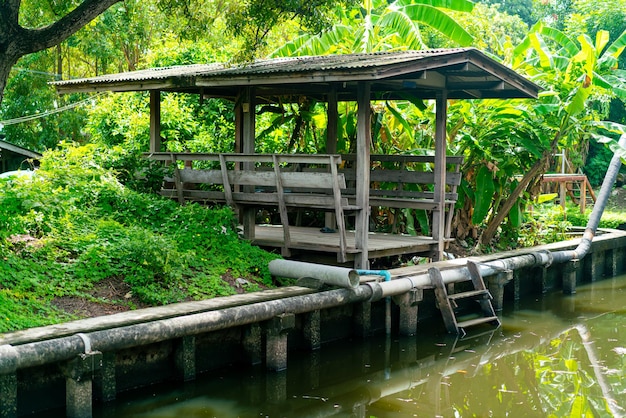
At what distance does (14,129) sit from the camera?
34.2m

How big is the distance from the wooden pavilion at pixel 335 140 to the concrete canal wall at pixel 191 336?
36.9 inches

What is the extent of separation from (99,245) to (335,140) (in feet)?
18.0

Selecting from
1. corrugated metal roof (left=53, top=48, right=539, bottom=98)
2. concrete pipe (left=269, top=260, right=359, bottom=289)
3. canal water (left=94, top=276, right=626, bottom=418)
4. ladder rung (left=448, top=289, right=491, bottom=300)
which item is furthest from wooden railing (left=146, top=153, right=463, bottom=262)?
canal water (left=94, top=276, right=626, bottom=418)

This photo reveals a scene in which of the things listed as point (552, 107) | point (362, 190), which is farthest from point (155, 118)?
point (552, 107)

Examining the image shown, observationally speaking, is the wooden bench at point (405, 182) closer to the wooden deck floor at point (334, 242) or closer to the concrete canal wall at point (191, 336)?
the wooden deck floor at point (334, 242)

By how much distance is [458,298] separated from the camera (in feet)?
42.0

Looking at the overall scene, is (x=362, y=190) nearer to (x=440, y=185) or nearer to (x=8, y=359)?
(x=440, y=185)

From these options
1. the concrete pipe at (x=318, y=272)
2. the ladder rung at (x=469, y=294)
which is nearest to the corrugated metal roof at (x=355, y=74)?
the concrete pipe at (x=318, y=272)

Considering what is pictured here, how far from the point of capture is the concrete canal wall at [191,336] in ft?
26.2

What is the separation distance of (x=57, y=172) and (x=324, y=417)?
6.37 m

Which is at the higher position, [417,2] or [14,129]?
[417,2]

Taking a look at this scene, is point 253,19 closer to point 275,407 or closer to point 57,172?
point 57,172

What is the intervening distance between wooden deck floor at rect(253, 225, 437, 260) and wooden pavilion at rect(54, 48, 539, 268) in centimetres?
2

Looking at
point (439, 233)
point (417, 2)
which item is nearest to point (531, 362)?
point (439, 233)
